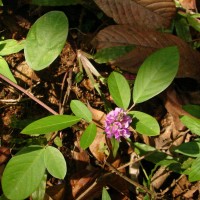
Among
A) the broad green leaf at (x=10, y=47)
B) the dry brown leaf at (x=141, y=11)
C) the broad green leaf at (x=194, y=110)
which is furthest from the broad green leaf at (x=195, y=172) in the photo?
the broad green leaf at (x=10, y=47)

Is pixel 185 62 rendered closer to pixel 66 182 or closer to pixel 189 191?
pixel 189 191

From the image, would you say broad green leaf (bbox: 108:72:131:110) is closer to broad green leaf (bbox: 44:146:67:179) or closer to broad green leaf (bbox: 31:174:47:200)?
broad green leaf (bbox: 44:146:67:179)

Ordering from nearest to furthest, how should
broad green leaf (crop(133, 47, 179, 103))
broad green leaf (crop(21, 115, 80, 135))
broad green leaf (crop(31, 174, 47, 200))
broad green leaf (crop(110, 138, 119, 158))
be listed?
broad green leaf (crop(21, 115, 80, 135)), broad green leaf (crop(133, 47, 179, 103)), broad green leaf (crop(31, 174, 47, 200)), broad green leaf (crop(110, 138, 119, 158))

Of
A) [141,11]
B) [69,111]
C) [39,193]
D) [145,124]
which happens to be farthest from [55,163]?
[141,11]

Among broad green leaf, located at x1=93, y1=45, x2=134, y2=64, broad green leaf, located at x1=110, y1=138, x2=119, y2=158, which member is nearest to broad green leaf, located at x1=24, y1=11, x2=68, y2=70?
broad green leaf, located at x1=93, y1=45, x2=134, y2=64

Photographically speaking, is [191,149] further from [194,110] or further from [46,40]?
[46,40]
